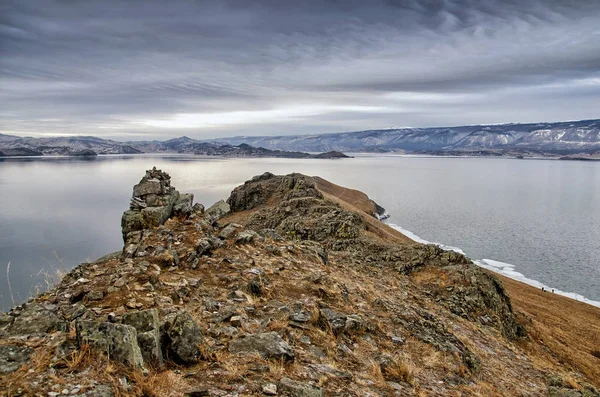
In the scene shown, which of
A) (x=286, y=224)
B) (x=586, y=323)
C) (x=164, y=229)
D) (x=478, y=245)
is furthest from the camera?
(x=478, y=245)

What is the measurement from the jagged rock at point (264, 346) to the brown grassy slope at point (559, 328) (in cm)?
1312

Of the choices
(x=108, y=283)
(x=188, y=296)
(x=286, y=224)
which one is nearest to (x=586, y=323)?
(x=286, y=224)

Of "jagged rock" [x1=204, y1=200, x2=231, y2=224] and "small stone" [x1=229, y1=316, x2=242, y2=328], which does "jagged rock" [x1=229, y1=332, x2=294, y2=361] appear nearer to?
"small stone" [x1=229, y1=316, x2=242, y2=328]

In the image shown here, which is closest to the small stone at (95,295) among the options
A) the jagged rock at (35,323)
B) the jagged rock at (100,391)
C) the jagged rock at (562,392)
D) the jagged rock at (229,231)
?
A: the jagged rock at (35,323)

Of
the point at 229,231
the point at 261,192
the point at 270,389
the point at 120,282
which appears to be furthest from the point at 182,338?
the point at 261,192

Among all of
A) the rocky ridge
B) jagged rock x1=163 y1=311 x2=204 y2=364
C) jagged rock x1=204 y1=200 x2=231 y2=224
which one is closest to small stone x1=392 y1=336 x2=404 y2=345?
the rocky ridge

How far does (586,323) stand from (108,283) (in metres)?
38.2

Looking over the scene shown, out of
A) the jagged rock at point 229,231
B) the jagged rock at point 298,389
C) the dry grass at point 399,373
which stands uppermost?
the jagged rock at point 229,231

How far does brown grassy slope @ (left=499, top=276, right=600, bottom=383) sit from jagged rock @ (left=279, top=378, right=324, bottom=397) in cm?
1754

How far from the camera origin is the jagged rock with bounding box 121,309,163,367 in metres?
6.59

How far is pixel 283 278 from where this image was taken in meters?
12.9

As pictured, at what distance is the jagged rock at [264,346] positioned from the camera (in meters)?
7.70

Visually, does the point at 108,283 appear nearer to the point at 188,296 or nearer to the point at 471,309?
the point at 188,296

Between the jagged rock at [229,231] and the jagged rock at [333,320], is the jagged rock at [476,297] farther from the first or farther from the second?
the jagged rock at [229,231]
